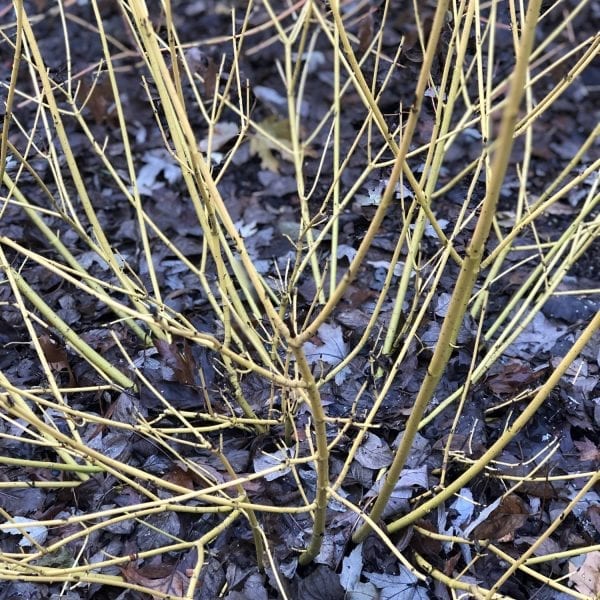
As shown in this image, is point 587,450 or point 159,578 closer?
point 159,578

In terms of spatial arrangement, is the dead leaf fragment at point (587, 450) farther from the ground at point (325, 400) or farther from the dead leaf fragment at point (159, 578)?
the dead leaf fragment at point (159, 578)

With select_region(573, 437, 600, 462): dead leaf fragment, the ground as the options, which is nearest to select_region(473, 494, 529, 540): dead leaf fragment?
the ground

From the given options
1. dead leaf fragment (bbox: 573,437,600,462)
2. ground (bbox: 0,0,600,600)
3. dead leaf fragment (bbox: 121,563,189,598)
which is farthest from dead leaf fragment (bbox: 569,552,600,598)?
dead leaf fragment (bbox: 121,563,189,598)

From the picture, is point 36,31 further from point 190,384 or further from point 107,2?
point 190,384

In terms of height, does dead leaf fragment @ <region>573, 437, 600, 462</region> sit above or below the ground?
below

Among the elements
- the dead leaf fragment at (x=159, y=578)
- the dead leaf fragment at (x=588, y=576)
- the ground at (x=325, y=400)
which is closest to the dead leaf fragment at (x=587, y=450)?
the ground at (x=325, y=400)

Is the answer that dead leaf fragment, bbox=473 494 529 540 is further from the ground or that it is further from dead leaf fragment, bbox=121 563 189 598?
dead leaf fragment, bbox=121 563 189 598

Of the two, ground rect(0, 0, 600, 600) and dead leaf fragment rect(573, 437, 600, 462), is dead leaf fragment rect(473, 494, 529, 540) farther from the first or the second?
dead leaf fragment rect(573, 437, 600, 462)

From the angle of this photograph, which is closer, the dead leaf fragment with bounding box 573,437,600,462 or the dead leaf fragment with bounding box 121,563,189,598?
the dead leaf fragment with bounding box 121,563,189,598

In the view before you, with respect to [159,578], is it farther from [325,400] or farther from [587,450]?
[587,450]

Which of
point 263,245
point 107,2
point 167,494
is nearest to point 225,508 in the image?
point 167,494

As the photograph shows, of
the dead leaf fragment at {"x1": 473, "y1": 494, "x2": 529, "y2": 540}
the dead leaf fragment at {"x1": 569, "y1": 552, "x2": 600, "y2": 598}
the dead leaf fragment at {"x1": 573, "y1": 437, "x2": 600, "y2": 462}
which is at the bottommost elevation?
the dead leaf fragment at {"x1": 569, "y1": 552, "x2": 600, "y2": 598}

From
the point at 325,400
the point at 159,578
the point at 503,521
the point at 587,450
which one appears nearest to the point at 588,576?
the point at 503,521
